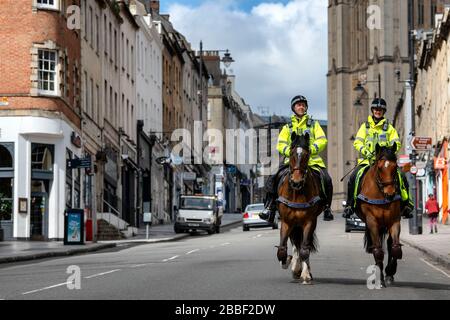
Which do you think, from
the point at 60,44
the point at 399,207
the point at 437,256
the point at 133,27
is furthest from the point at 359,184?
the point at 133,27

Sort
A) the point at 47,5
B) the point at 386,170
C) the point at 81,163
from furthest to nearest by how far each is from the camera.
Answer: the point at 47,5 → the point at 81,163 → the point at 386,170

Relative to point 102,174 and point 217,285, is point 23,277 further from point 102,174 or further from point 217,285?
point 102,174

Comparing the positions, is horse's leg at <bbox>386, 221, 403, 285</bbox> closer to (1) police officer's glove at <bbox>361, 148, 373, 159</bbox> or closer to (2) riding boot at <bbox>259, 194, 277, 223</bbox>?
(1) police officer's glove at <bbox>361, 148, 373, 159</bbox>

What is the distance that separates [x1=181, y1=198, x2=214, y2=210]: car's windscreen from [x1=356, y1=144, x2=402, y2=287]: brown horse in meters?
40.1

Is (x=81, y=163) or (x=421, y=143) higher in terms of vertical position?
(x=421, y=143)

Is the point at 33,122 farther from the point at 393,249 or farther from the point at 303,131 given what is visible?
the point at 393,249

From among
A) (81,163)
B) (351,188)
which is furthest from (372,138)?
(81,163)

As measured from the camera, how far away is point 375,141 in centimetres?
1558

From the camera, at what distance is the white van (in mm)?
54406

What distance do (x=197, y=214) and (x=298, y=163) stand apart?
40.0m

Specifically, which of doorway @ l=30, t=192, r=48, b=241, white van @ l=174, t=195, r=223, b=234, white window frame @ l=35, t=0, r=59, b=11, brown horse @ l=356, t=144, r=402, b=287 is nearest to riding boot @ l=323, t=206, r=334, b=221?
brown horse @ l=356, t=144, r=402, b=287

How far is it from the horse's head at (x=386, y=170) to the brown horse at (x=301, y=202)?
0.86 m

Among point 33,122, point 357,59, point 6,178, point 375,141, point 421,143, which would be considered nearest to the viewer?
point 375,141

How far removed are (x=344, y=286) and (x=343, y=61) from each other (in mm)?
144200
